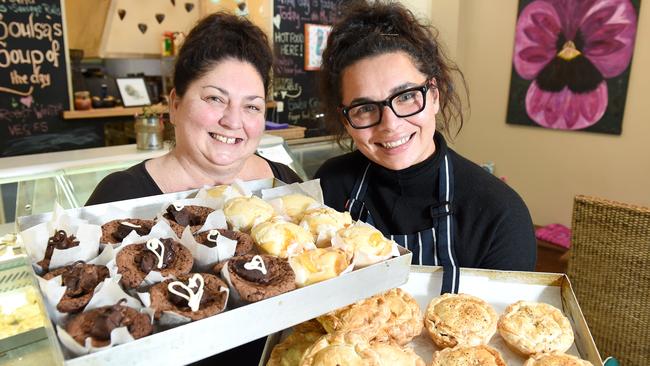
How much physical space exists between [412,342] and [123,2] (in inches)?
257

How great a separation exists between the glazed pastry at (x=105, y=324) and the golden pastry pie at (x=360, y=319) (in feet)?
1.34

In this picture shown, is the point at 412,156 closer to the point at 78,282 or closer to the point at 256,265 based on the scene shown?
the point at 256,265

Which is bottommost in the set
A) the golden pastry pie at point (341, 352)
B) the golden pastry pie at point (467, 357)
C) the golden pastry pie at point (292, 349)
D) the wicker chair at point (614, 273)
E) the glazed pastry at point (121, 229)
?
the wicker chair at point (614, 273)

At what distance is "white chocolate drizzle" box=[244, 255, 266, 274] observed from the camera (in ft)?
3.07

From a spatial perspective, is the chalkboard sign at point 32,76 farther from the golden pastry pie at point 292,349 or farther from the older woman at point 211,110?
the golden pastry pie at point 292,349

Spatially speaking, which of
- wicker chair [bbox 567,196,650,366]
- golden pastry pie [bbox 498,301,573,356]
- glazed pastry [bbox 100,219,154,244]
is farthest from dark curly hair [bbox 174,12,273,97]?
wicker chair [bbox 567,196,650,366]

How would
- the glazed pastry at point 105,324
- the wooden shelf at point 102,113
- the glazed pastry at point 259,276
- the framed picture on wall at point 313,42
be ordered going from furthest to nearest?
1. the framed picture on wall at point 313,42
2. the wooden shelf at point 102,113
3. the glazed pastry at point 259,276
4. the glazed pastry at point 105,324

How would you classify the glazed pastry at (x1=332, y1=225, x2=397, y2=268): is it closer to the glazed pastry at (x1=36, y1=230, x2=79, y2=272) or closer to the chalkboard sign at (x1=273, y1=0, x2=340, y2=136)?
the glazed pastry at (x1=36, y1=230, x2=79, y2=272)

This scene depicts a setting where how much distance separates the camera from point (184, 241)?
105 centimetres

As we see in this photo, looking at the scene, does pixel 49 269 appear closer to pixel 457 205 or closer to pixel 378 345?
pixel 378 345

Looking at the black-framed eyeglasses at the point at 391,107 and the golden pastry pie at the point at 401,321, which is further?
the black-framed eyeglasses at the point at 391,107

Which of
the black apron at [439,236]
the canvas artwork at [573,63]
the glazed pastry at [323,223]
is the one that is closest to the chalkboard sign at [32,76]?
the black apron at [439,236]

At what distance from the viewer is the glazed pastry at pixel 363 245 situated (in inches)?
39.9

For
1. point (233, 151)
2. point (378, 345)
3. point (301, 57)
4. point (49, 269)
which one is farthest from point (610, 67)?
point (49, 269)
